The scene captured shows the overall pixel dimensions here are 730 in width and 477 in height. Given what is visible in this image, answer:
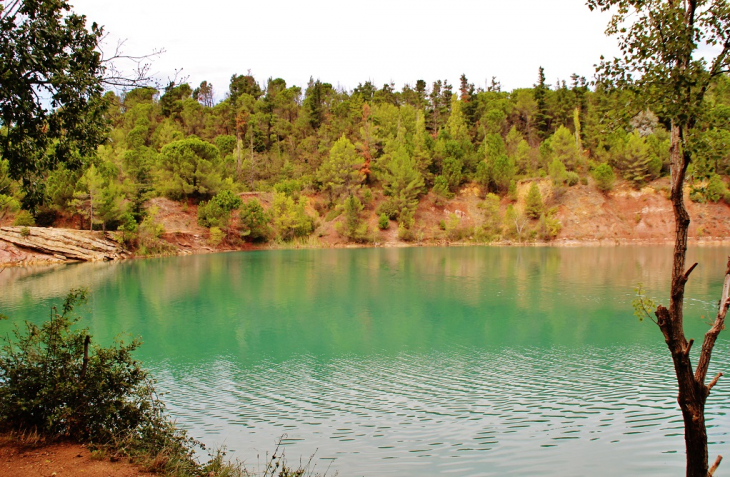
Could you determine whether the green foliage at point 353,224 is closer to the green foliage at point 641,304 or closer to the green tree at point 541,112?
the green tree at point 541,112

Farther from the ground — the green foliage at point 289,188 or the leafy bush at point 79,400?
the green foliage at point 289,188

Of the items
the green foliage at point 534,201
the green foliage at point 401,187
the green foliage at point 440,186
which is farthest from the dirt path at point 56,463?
the green foliage at point 440,186

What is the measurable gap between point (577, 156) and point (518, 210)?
12182 mm

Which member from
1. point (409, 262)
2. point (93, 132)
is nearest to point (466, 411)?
point (93, 132)

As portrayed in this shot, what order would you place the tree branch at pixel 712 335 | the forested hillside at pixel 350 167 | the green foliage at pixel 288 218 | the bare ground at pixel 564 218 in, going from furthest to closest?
the green foliage at pixel 288 218 < the bare ground at pixel 564 218 < the forested hillside at pixel 350 167 < the tree branch at pixel 712 335

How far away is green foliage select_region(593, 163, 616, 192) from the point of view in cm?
6600

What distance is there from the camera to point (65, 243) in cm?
4378

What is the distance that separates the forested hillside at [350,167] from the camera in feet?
179

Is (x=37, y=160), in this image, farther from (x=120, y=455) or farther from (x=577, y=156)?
(x=577, y=156)

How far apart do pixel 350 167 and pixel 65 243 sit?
36.3 metres

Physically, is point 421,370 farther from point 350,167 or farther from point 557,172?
point 557,172

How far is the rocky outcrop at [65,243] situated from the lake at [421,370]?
15220mm

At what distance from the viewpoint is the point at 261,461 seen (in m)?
7.61

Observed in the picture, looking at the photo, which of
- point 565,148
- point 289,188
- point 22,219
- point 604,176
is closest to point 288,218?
point 289,188
